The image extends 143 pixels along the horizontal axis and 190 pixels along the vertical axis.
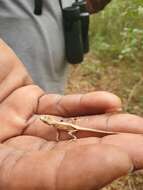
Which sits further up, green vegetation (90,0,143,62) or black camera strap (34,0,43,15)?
black camera strap (34,0,43,15)

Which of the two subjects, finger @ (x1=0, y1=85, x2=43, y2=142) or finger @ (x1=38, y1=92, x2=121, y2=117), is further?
finger @ (x1=0, y1=85, x2=43, y2=142)

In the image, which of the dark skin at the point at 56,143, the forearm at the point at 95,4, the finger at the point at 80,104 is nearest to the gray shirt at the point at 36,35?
the dark skin at the point at 56,143

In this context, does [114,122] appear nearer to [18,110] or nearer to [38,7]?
[18,110]

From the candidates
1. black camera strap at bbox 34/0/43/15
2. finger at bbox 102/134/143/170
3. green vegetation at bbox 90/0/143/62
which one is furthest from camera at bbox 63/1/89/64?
green vegetation at bbox 90/0/143/62

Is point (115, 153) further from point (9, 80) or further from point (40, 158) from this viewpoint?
point (9, 80)

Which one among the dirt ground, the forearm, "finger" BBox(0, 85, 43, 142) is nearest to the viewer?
"finger" BBox(0, 85, 43, 142)

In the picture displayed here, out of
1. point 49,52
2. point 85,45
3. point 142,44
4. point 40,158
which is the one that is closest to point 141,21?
point 142,44

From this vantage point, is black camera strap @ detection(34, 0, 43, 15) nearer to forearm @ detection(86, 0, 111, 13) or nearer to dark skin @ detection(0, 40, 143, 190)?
dark skin @ detection(0, 40, 143, 190)

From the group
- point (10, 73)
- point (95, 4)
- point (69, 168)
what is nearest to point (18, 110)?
point (10, 73)
